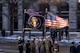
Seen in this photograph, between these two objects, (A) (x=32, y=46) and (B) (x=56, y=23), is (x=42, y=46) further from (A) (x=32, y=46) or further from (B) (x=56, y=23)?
(B) (x=56, y=23)

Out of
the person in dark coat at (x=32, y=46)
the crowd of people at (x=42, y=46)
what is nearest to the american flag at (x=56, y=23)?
the crowd of people at (x=42, y=46)

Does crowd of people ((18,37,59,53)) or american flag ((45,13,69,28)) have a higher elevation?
american flag ((45,13,69,28))

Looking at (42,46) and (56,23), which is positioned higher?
(56,23)

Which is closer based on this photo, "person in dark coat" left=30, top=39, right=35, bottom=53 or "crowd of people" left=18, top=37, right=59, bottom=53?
"crowd of people" left=18, top=37, right=59, bottom=53

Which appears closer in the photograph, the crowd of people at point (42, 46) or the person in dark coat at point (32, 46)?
the crowd of people at point (42, 46)

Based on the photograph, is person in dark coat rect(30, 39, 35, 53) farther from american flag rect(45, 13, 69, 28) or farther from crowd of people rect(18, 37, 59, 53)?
american flag rect(45, 13, 69, 28)

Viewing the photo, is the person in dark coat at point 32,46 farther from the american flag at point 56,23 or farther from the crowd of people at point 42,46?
the american flag at point 56,23

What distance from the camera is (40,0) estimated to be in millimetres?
56438

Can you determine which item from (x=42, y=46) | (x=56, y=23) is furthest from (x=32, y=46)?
(x=56, y=23)

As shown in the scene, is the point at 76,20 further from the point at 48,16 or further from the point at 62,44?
the point at 48,16

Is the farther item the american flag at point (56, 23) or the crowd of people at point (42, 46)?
the american flag at point (56, 23)

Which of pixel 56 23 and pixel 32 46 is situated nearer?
pixel 32 46

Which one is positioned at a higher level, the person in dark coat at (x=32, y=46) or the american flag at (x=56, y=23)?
the american flag at (x=56, y=23)

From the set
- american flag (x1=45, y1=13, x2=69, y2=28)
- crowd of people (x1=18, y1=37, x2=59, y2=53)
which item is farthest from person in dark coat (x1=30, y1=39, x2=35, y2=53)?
american flag (x1=45, y1=13, x2=69, y2=28)
